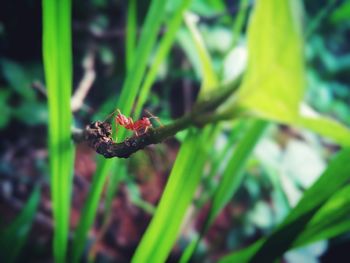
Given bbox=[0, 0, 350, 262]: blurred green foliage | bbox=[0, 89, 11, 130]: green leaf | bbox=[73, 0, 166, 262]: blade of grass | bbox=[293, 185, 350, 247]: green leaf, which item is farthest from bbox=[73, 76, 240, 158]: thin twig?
bbox=[0, 89, 11, 130]: green leaf

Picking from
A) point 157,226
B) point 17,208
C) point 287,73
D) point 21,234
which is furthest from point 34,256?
point 287,73

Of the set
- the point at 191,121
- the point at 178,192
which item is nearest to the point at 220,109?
the point at 191,121

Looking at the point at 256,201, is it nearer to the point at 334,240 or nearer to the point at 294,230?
the point at 334,240

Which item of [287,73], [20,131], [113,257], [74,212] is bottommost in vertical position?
[287,73]

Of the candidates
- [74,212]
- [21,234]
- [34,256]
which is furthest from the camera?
[74,212]

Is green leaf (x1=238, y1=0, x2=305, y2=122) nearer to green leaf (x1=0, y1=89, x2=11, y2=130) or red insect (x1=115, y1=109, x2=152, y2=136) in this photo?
red insect (x1=115, y1=109, x2=152, y2=136)
